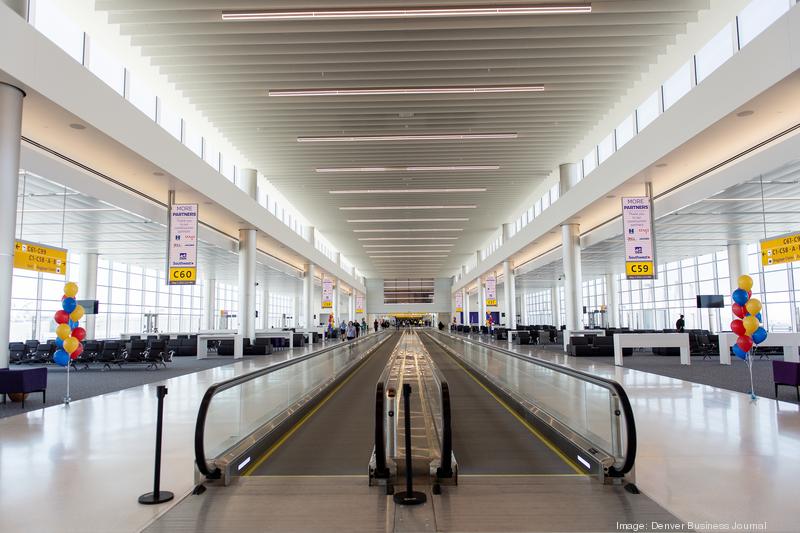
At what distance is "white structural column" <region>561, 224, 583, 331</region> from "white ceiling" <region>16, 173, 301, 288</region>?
52.6 feet

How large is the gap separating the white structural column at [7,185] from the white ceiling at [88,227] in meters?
7.19

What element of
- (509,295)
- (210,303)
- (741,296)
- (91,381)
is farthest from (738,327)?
(210,303)

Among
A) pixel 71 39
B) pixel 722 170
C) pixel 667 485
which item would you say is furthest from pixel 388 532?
pixel 722 170

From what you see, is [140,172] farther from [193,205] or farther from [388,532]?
[388,532]

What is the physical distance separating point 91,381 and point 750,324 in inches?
591

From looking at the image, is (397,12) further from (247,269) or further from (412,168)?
(247,269)

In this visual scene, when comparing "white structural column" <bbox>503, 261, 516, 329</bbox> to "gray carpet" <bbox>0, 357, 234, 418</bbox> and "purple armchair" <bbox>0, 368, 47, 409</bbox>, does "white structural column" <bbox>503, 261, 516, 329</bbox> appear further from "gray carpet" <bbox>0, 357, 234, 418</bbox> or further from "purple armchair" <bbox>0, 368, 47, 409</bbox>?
"purple armchair" <bbox>0, 368, 47, 409</bbox>

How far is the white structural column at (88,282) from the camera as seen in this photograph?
25.2 meters

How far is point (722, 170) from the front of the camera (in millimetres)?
13375

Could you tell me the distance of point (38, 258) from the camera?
1152 cm

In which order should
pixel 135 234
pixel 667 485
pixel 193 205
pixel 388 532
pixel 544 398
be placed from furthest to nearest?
pixel 135 234, pixel 193 205, pixel 544 398, pixel 667 485, pixel 388 532

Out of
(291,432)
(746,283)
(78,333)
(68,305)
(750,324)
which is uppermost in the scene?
(746,283)

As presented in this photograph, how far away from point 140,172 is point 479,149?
10862mm

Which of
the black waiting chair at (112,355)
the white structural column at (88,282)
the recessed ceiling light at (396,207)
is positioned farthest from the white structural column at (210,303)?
the black waiting chair at (112,355)
